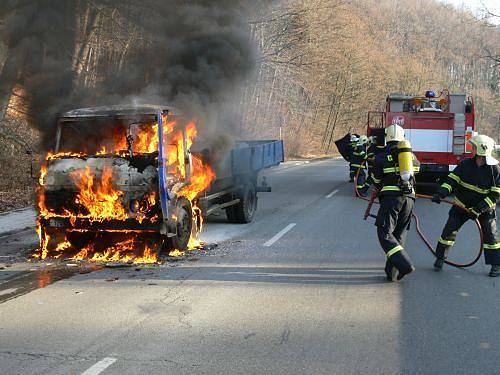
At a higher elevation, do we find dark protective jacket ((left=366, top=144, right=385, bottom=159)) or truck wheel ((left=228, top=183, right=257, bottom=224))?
dark protective jacket ((left=366, top=144, right=385, bottom=159))

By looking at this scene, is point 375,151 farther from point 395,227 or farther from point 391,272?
point 391,272

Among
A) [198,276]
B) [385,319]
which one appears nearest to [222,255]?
[198,276]

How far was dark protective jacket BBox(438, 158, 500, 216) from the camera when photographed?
20.9 ft

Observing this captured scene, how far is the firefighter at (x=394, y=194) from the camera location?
19.6ft

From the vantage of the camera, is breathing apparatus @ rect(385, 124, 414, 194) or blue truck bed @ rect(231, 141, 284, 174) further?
blue truck bed @ rect(231, 141, 284, 174)

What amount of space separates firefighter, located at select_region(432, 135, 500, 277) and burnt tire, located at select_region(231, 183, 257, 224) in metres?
4.13

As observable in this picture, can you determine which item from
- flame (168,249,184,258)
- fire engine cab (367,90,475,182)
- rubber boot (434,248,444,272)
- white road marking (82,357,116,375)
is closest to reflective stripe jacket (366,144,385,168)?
rubber boot (434,248,444,272)

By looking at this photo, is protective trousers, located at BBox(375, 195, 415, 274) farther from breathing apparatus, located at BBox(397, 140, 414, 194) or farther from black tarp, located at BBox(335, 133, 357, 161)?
black tarp, located at BBox(335, 133, 357, 161)

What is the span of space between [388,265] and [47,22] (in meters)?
8.37

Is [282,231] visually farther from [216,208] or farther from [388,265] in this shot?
[388,265]

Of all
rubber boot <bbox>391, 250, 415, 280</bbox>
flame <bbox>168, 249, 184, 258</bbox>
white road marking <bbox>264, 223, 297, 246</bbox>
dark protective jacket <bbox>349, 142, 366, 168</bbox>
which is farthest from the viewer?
dark protective jacket <bbox>349, 142, 366, 168</bbox>

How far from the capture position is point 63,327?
14.9 ft

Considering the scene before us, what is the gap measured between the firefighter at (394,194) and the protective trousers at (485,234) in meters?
0.66

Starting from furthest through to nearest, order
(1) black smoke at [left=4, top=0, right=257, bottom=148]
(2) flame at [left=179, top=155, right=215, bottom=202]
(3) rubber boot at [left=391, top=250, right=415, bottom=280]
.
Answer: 1. (1) black smoke at [left=4, top=0, right=257, bottom=148]
2. (2) flame at [left=179, top=155, right=215, bottom=202]
3. (3) rubber boot at [left=391, top=250, right=415, bottom=280]
